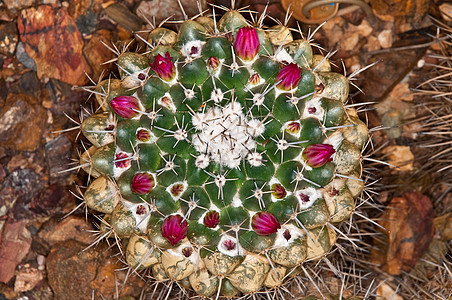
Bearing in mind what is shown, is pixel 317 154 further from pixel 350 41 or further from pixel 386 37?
pixel 386 37

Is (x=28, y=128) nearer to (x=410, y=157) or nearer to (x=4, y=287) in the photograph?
(x=4, y=287)

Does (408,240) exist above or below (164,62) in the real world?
below

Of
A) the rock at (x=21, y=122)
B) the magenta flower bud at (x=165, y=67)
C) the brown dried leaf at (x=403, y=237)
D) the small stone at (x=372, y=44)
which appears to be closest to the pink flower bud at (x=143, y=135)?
the magenta flower bud at (x=165, y=67)

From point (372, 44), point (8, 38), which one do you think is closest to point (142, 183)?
point (8, 38)

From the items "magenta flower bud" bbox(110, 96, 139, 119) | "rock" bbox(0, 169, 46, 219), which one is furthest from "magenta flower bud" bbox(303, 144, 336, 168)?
"rock" bbox(0, 169, 46, 219)

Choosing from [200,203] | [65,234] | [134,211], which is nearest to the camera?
[200,203]

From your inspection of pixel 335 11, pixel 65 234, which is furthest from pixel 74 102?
pixel 335 11
